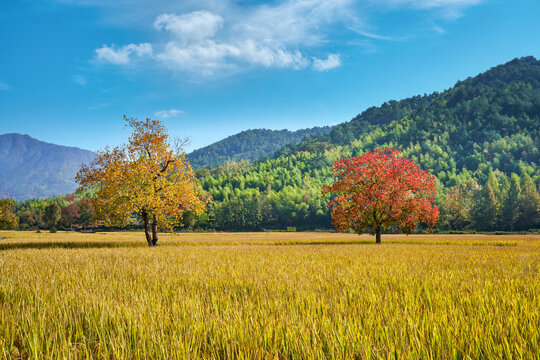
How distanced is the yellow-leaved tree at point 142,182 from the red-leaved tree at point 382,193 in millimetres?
11143

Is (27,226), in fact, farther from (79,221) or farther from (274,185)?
(274,185)

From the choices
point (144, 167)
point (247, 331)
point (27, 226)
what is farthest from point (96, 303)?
point (27, 226)

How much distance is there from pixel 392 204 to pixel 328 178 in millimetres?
156814

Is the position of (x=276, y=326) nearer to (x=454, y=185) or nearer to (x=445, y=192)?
(x=445, y=192)

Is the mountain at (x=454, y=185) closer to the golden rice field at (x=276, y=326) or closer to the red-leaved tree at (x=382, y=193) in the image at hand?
the red-leaved tree at (x=382, y=193)

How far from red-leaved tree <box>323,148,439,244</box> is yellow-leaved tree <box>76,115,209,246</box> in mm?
11143

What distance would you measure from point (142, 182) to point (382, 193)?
58.6ft

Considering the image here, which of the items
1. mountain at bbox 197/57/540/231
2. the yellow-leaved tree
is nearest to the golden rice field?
the yellow-leaved tree

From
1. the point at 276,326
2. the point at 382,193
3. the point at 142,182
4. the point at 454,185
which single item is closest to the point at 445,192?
the point at 454,185

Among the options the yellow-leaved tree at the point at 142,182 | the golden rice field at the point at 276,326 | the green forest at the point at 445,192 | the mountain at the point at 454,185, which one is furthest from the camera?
the mountain at the point at 454,185

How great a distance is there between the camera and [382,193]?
2345 centimetres

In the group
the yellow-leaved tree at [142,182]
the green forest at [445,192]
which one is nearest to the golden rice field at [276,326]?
the yellow-leaved tree at [142,182]

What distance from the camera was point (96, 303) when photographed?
397 centimetres

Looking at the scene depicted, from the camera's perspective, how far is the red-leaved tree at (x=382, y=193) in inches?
930
